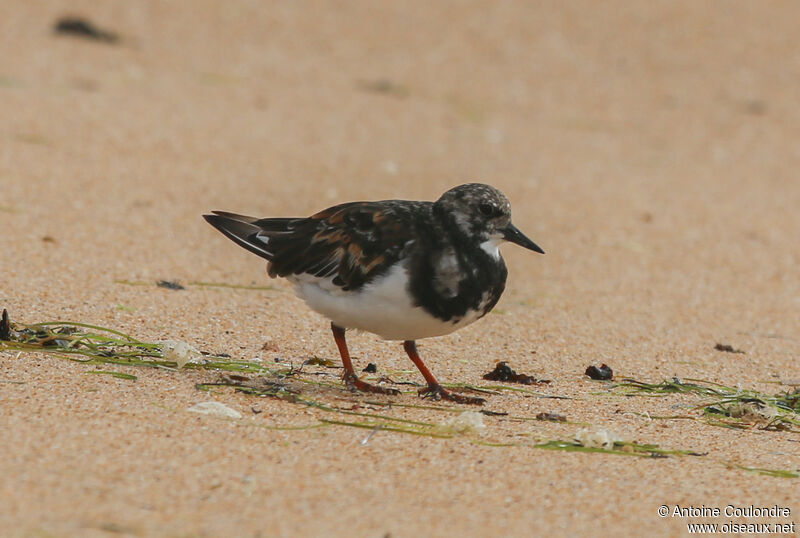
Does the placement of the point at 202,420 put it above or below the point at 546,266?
below

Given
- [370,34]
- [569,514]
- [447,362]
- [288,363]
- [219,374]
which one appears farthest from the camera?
[370,34]

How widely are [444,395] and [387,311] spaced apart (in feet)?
1.73

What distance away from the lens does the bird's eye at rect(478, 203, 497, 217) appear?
178 inches

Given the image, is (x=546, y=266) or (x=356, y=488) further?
(x=546, y=266)

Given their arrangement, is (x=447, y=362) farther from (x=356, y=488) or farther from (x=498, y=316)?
(x=356, y=488)

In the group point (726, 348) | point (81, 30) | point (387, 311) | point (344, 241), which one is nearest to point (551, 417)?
point (387, 311)

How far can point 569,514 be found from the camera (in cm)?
338

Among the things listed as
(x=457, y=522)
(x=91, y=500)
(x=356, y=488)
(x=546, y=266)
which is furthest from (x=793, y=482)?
(x=546, y=266)

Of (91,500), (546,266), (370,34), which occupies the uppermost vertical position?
(370,34)

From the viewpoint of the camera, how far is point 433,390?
15.1 ft

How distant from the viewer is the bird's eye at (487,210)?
14.8 feet

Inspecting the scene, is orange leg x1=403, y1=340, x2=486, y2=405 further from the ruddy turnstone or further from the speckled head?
the speckled head

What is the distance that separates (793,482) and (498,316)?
2585 millimetres

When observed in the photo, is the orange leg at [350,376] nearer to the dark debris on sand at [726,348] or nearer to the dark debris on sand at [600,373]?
the dark debris on sand at [600,373]
